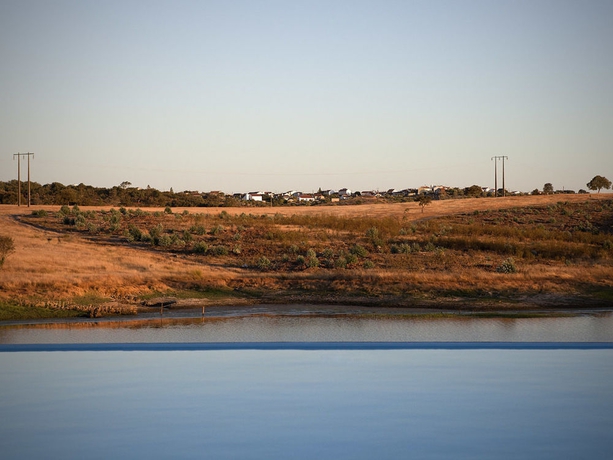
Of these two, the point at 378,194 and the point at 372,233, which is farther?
the point at 378,194

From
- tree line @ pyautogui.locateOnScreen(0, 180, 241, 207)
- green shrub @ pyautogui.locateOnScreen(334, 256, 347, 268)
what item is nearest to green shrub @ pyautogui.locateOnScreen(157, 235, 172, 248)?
green shrub @ pyautogui.locateOnScreen(334, 256, 347, 268)

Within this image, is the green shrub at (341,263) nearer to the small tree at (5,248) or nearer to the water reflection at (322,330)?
the water reflection at (322,330)

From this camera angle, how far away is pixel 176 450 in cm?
532

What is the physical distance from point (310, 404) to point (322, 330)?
21.2 feet

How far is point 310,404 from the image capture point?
21.9 feet

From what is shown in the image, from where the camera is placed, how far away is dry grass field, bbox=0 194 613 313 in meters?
17.9

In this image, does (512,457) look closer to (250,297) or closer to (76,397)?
(76,397)

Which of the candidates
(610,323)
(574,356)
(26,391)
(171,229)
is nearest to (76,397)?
(26,391)

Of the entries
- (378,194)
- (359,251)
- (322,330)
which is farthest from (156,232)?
(378,194)

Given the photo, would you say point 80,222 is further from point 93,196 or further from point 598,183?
point 598,183

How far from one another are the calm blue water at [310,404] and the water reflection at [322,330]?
2.78 m

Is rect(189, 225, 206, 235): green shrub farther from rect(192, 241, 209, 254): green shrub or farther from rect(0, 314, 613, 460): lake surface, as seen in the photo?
rect(0, 314, 613, 460): lake surface

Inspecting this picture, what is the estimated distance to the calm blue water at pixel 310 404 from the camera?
17.7 ft

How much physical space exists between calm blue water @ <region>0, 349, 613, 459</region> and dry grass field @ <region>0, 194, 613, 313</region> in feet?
27.0
